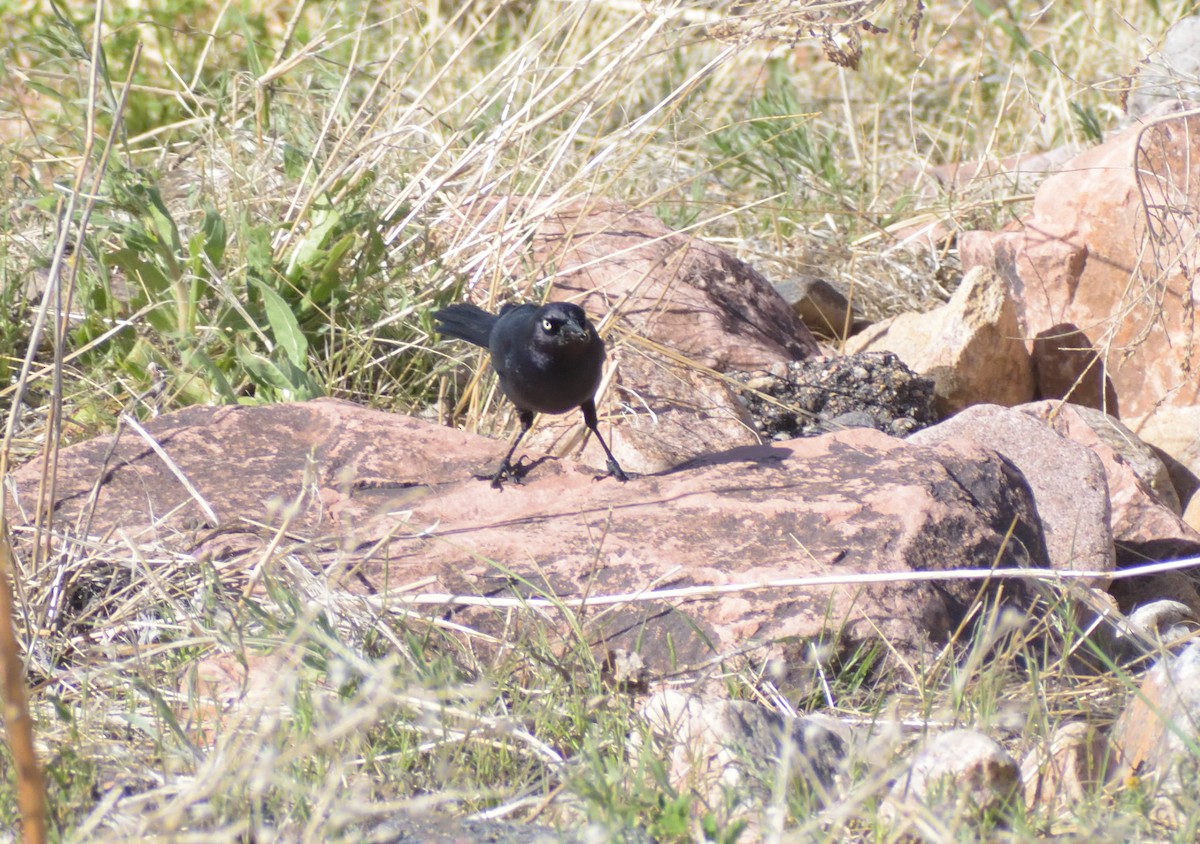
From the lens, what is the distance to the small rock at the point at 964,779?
206cm

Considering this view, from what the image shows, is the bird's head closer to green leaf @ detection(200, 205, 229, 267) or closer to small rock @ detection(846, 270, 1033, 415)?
green leaf @ detection(200, 205, 229, 267)

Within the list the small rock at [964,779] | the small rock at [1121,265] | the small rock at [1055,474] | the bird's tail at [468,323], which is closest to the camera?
the small rock at [964,779]

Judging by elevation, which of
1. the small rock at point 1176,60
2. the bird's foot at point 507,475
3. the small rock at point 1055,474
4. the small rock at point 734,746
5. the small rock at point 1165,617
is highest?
the small rock at point 1176,60

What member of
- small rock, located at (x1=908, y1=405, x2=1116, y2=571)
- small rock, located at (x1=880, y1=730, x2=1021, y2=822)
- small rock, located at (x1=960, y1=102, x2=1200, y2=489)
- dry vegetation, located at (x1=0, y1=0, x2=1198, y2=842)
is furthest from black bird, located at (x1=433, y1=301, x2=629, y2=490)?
small rock, located at (x1=960, y1=102, x2=1200, y2=489)

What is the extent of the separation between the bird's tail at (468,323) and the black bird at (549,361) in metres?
0.27

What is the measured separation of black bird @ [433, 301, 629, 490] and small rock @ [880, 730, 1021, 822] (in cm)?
156

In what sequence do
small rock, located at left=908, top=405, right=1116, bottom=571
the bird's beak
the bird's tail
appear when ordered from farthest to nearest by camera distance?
the bird's tail < small rock, located at left=908, top=405, right=1116, bottom=571 < the bird's beak

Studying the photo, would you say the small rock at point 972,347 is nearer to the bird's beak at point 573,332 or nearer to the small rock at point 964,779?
the bird's beak at point 573,332

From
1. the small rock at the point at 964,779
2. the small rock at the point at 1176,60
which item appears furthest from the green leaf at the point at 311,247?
the small rock at the point at 1176,60

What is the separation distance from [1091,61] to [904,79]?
3.78 ft

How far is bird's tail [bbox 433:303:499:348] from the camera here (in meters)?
4.04

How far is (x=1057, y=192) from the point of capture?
5.20 m

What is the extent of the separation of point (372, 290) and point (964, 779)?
3.13 metres

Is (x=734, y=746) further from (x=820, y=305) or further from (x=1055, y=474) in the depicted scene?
(x=820, y=305)
